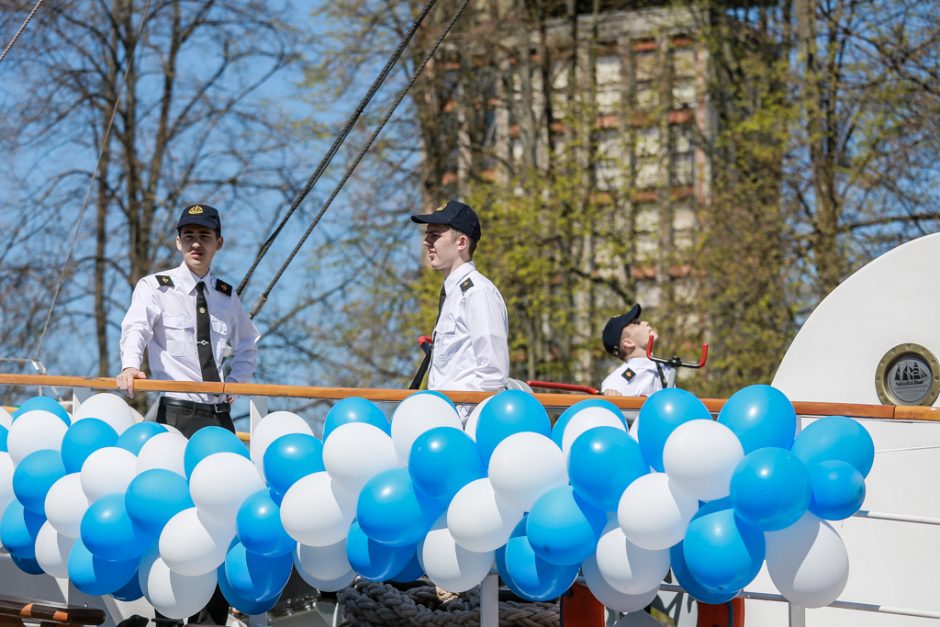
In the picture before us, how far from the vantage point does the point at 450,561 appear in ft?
11.2

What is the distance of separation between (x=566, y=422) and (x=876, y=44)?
11142mm

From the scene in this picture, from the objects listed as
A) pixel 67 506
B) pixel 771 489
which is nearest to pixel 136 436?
pixel 67 506

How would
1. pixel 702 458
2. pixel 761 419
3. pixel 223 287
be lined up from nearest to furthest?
pixel 702 458 → pixel 761 419 → pixel 223 287

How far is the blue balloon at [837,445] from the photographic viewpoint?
305cm

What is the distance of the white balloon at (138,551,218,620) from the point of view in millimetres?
3865

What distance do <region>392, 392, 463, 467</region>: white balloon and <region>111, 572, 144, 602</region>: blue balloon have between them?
0.98 metres

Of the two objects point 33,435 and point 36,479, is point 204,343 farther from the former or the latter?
point 36,479

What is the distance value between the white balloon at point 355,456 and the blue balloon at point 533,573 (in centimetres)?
48

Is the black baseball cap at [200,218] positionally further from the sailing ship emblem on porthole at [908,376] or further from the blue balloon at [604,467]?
the sailing ship emblem on porthole at [908,376]

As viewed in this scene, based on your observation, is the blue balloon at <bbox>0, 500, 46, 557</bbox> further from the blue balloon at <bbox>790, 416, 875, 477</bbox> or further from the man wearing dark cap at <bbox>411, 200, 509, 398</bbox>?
the blue balloon at <bbox>790, 416, 875, 477</bbox>

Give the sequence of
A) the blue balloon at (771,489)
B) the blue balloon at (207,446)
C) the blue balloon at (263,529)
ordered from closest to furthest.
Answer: the blue balloon at (771,489) → the blue balloon at (263,529) → the blue balloon at (207,446)

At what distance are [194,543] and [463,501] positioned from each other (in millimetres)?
947

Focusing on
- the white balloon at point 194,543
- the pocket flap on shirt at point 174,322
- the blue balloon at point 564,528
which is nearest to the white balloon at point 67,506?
the white balloon at point 194,543

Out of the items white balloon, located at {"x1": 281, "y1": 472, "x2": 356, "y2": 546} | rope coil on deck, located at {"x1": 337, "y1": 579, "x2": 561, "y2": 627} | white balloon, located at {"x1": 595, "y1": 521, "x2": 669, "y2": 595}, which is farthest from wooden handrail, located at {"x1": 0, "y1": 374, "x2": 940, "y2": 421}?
rope coil on deck, located at {"x1": 337, "y1": 579, "x2": 561, "y2": 627}
